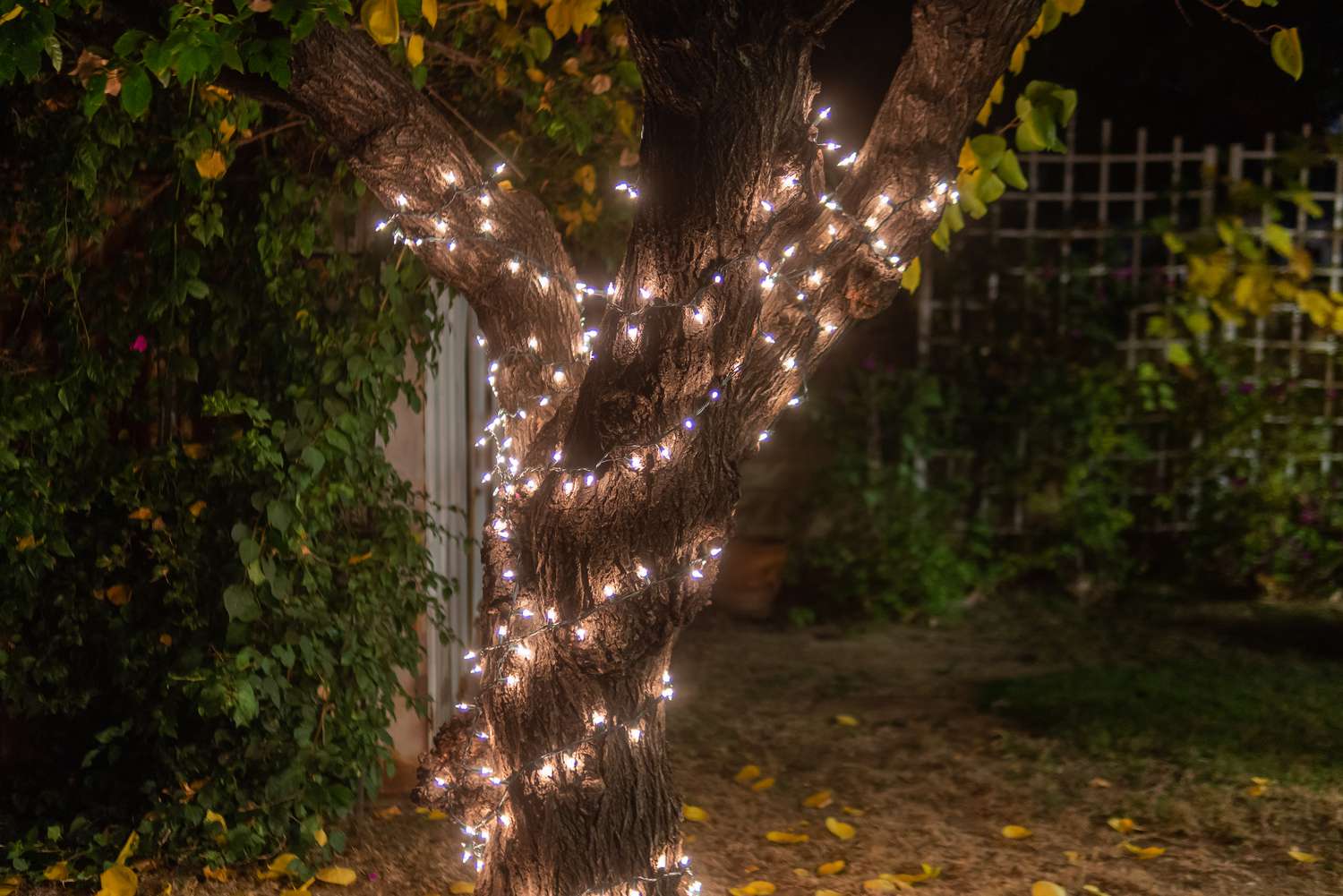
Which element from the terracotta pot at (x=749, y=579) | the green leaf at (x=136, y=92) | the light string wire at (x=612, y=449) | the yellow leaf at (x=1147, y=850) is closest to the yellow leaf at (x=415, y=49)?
the light string wire at (x=612, y=449)

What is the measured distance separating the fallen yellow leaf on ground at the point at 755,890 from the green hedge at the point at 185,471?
1.20 metres

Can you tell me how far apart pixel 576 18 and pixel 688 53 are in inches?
33.5

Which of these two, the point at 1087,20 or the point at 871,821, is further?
the point at 1087,20

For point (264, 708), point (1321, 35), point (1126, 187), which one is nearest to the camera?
point (264, 708)

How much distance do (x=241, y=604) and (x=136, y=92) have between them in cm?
160

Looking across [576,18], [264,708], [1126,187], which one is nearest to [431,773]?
[264,708]

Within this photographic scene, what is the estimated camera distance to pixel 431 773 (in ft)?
11.8

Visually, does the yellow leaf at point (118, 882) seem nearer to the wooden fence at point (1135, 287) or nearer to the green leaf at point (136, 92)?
the green leaf at point (136, 92)

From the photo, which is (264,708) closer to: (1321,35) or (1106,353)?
(1106,353)

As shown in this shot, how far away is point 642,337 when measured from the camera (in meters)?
3.17

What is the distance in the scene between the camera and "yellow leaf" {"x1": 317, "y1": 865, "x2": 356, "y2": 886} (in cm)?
400

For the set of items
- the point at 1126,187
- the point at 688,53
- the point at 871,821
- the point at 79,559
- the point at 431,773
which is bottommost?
the point at 871,821

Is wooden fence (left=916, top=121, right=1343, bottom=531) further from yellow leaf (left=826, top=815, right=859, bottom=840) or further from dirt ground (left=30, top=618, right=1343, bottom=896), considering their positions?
yellow leaf (left=826, top=815, right=859, bottom=840)

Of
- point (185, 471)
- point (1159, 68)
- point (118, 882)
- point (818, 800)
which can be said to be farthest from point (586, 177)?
point (1159, 68)
